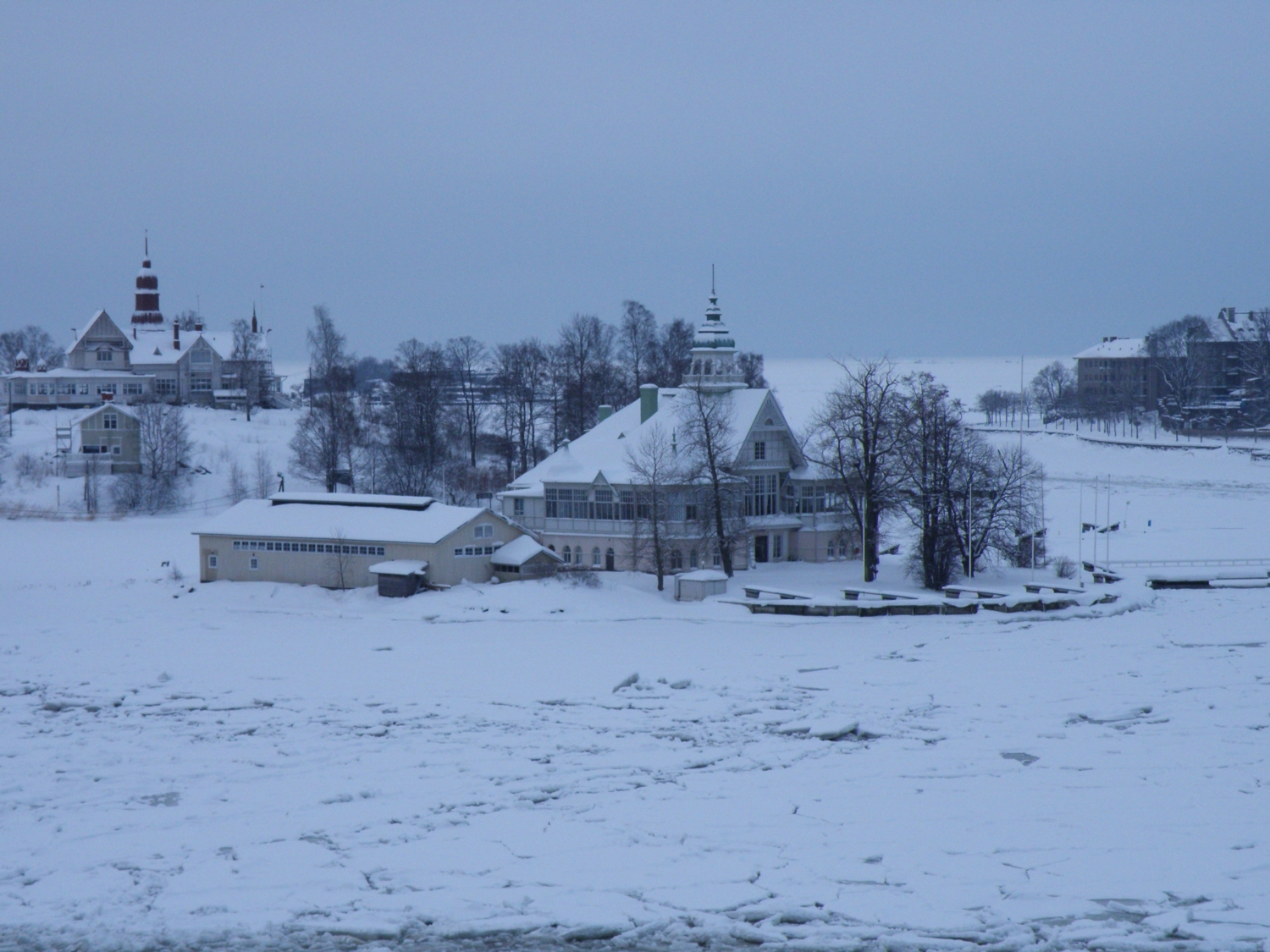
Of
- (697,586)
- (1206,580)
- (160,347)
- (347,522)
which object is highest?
(160,347)

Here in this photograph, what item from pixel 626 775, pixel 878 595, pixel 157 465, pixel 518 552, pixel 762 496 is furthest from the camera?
pixel 157 465

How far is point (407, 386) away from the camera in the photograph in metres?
72.1

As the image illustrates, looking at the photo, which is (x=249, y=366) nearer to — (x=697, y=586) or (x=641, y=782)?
(x=697, y=586)

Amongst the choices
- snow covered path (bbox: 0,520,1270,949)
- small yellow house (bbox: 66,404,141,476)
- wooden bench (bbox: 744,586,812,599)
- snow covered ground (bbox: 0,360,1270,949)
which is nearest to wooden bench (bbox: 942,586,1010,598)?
snow covered ground (bbox: 0,360,1270,949)

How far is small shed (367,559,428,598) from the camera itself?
42250mm

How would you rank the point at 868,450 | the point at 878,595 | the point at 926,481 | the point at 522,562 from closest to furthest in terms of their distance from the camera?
1. the point at 878,595
2. the point at 522,562
3. the point at 926,481
4. the point at 868,450

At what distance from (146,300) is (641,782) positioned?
77615 mm

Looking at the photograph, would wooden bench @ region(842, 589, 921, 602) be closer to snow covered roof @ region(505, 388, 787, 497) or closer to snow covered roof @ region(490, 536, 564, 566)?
snow covered roof @ region(505, 388, 787, 497)

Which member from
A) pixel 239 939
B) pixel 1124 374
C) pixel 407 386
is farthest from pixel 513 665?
pixel 1124 374

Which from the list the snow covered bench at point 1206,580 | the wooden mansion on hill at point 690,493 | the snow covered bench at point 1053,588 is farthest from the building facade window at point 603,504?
the snow covered bench at point 1206,580

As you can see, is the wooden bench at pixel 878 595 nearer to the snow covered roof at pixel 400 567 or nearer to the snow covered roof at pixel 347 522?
the snow covered roof at pixel 347 522

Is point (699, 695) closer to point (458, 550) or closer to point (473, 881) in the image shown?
point (473, 881)

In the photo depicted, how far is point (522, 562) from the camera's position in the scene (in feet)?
143

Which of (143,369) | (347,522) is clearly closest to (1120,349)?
(143,369)
